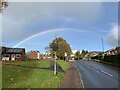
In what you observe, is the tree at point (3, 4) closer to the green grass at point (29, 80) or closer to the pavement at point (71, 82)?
the green grass at point (29, 80)

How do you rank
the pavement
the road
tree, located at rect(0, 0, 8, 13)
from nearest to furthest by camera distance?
tree, located at rect(0, 0, 8, 13) → the pavement → the road

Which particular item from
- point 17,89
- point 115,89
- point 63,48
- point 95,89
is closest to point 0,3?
point 17,89

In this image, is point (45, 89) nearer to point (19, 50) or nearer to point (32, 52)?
point (19, 50)

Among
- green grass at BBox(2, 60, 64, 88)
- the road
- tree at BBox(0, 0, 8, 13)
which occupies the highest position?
tree at BBox(0, 0, 8, 13)

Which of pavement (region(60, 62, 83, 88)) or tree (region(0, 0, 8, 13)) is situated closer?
tree (region(0, 0, 8, 13))

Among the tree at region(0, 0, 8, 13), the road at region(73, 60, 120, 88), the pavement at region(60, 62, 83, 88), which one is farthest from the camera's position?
the road at region(73, 60, 120, 88)

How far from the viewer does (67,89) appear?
63.4ft

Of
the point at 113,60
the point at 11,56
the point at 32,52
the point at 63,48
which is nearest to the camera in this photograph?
the point at 113,60

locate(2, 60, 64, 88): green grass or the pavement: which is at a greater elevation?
locate(2, 60, 64, 88): green grass

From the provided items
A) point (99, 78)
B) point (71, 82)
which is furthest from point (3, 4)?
point (99, 78)

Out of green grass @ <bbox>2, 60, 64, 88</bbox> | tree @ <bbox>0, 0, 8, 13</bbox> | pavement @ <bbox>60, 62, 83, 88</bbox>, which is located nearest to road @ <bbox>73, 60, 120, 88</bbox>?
pavement @ <bbox>60, 62, 83, 88</bbox>

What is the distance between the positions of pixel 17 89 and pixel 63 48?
89633mm

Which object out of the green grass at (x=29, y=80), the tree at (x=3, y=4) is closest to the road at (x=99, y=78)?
the green grass at (x=29, y=80)

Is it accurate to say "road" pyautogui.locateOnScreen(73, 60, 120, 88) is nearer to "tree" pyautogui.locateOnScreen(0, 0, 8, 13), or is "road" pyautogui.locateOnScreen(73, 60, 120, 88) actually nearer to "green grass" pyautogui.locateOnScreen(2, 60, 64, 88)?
"green grass" pyautogui.locateOnScreen(2, 60, 64, 88)
